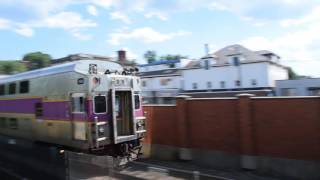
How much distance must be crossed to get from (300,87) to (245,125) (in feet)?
120

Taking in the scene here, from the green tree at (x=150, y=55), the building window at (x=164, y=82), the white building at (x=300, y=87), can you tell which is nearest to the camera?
the white building at (x=300, y=87)

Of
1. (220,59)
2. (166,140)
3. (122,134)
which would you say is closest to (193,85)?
(220,59)

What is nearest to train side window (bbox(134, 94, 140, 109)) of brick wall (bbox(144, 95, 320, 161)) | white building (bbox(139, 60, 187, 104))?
brick wall (bbox(144, 95, 320, 161))

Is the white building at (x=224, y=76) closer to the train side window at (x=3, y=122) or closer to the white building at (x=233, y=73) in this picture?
the white building at (x=233, y=73)

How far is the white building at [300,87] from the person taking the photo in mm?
48344

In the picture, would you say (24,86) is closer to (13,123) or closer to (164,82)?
(13,123)

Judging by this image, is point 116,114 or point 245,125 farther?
point 245,125

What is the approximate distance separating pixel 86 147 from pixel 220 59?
50.4 metres

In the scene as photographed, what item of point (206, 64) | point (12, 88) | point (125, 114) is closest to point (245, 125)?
point (125, 114)

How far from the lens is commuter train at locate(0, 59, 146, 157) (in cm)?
1350

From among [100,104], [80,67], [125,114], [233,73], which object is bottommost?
[125,114]

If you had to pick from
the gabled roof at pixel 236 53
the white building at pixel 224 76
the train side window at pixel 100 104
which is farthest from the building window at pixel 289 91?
the train side window at pixel 100 104

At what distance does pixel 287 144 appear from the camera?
1408cm

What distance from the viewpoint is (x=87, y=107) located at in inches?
527
